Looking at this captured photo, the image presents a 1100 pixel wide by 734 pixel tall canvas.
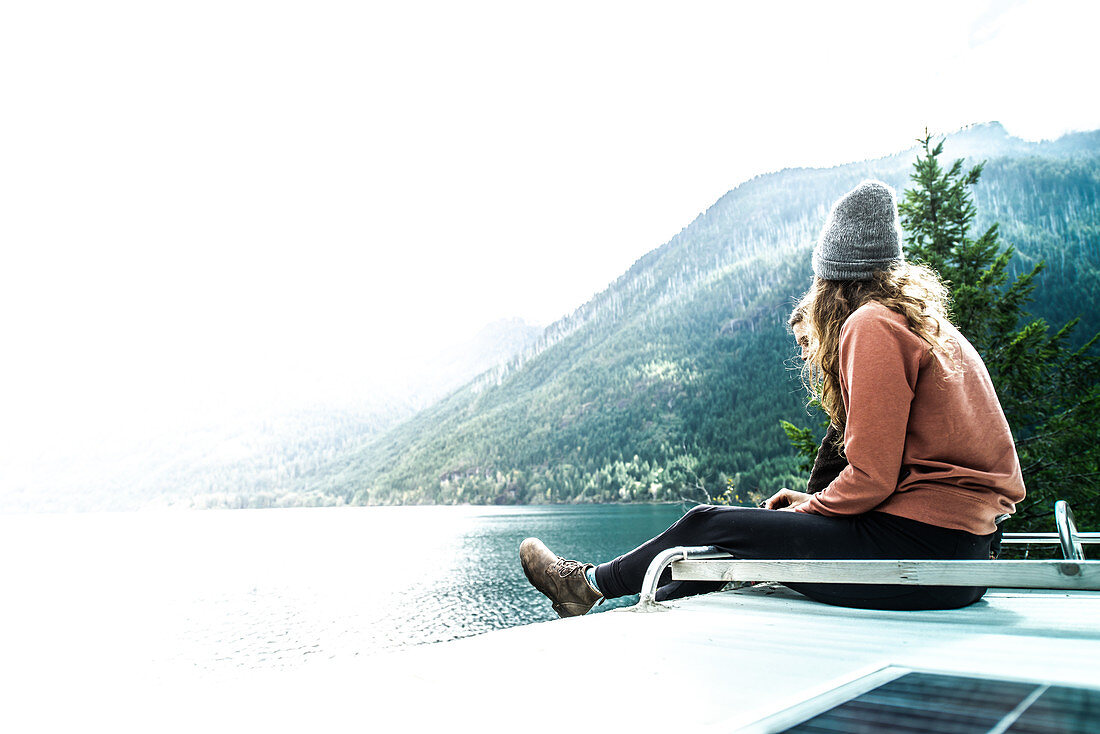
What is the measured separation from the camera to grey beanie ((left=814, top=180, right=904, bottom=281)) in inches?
101

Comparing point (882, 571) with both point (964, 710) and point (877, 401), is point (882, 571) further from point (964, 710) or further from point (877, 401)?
point (964, 710)

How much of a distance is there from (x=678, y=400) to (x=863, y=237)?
137200 millimetres

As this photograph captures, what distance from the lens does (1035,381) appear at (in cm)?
1055

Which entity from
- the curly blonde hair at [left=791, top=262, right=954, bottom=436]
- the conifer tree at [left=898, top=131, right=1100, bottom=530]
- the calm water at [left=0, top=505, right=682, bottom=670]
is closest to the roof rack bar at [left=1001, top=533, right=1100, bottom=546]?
the curly blonde hair at [left=791, top=262, right=954, bottom=436]

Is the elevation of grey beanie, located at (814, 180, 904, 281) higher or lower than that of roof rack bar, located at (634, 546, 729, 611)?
higher

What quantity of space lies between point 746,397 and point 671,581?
4805 inches

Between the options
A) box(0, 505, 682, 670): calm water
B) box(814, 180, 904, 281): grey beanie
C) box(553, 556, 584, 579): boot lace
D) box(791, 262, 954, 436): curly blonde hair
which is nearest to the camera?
box(791, 262, 954, 436): curly blonde hair

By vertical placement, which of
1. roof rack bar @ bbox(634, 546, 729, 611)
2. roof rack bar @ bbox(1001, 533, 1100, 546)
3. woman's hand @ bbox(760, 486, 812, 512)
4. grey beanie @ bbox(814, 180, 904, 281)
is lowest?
roof rack bar @ bbox(1001, 533, 1100, 546)

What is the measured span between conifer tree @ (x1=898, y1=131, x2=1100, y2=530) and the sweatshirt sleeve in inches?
371

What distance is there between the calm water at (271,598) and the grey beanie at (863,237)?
1035 centimetres

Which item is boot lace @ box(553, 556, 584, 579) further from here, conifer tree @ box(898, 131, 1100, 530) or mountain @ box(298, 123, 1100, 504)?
mountain @ box(298, 123, 1100, 504)

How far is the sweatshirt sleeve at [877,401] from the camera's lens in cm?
216

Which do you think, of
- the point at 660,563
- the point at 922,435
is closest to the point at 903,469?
the point at 922,435

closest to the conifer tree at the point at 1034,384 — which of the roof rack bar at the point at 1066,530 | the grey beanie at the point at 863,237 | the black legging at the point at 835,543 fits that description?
the roof rack bar at the point at 1066,530
